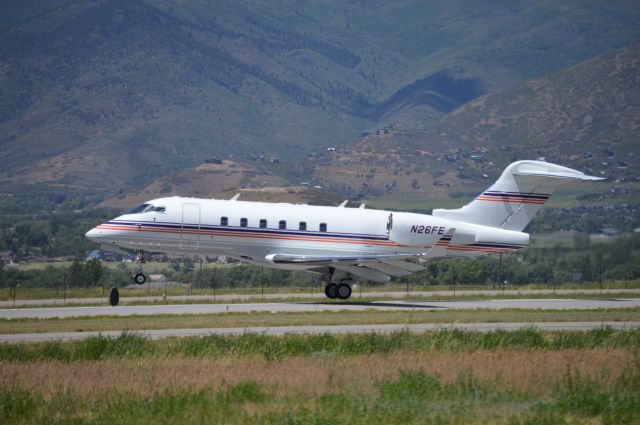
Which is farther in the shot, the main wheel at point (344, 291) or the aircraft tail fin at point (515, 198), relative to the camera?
the aircraft tail fin at point (515, 198)

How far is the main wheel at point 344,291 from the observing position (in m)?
44.7

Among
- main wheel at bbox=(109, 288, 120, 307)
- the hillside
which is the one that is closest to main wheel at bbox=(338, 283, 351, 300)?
main wheel at bbox=(109, 288, 120, 307)

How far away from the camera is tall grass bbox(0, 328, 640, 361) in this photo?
87.7ft

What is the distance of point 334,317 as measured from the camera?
120ft

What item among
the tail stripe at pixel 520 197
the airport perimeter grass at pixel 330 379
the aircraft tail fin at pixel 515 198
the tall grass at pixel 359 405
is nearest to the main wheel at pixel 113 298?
the aircraft tail fin at pixel 515 198

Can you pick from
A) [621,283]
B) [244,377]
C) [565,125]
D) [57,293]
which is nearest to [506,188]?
[621,283]

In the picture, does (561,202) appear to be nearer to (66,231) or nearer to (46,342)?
(66,231)

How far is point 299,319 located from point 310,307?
526cm

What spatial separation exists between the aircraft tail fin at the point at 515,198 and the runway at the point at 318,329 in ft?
36.8

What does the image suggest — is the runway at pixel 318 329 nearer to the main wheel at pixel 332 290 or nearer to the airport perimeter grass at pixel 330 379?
the airport perimeter grass at pixel 330 379

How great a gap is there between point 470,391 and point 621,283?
34.0 meters

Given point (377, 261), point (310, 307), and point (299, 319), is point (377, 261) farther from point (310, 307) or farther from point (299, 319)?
point (299, 319)

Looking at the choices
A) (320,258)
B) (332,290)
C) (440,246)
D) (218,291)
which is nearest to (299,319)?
(320,258)

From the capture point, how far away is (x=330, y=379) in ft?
74.8
